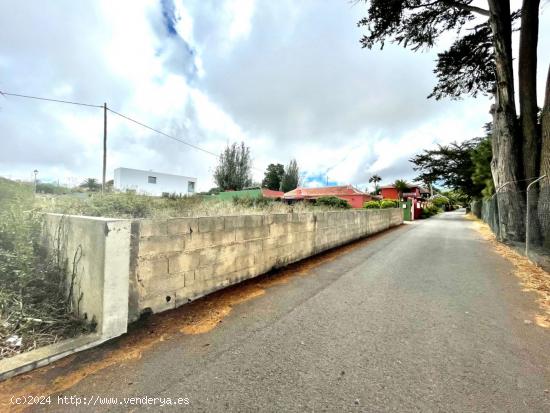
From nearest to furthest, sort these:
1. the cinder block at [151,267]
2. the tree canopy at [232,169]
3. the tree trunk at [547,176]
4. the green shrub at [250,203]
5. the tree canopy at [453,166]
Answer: the cinder block at [151,267] → the tree trunk at [547,176] → the green shrub at [250,203] → the tree canopy at [453,166] → the tree canopy at [232,169]

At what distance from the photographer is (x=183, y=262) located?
126 inches

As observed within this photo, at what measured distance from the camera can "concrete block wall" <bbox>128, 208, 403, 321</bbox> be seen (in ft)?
9.18

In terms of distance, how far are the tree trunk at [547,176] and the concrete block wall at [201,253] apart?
571 centimetres

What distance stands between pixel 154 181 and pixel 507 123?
34.6 metres

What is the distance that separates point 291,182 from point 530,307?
153 ft

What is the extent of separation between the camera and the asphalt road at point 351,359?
1.73 m

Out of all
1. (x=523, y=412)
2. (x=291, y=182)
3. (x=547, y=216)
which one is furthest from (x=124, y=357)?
(x=291, y=182)

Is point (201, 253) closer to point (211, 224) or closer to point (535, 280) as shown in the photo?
point (211, 224)

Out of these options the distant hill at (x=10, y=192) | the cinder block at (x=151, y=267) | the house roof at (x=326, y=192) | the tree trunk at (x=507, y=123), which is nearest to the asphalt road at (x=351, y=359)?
the cinder block at (x=151, y=267)

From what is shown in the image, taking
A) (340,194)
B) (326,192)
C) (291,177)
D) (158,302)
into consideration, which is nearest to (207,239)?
(158,302)

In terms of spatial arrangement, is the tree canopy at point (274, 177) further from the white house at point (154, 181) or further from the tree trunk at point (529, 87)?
the tree trunk at point (529, 87)

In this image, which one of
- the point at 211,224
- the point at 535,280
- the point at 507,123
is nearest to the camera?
the point at 211,224

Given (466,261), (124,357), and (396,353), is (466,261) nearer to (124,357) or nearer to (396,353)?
(396,353)

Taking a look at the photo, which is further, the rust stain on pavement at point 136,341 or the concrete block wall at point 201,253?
the concrete block wall at point 201,253
